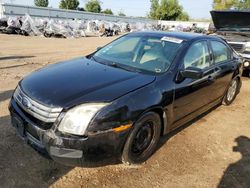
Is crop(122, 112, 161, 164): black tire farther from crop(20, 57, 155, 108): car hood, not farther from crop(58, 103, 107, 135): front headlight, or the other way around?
crop(58, 103, 107, 135): front headlight

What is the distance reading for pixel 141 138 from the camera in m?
3.44

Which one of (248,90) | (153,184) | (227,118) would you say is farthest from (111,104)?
(248,90)

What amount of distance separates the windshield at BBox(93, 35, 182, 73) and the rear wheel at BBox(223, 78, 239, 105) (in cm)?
231

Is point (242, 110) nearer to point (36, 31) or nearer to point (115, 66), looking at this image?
point (115, 66)

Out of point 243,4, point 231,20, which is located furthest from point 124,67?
point 243,4

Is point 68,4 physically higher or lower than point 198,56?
higher

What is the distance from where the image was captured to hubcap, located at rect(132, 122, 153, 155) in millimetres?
3362

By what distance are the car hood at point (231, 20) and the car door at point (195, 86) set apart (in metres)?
5.09

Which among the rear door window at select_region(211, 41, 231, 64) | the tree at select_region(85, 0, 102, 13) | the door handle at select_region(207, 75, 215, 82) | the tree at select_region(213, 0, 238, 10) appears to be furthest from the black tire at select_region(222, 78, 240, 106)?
the tree at select_region(85, 0, 102, 13)

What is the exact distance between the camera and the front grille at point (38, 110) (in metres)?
2.83

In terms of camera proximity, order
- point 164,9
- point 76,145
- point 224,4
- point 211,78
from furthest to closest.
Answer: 1. point 164,9
2. point 224,4
3. point 211,78
4. point 76,145

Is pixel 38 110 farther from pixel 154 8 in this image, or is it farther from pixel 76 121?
pixel 154 8

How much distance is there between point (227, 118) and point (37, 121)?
151 inches

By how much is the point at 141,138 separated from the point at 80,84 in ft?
3.32
